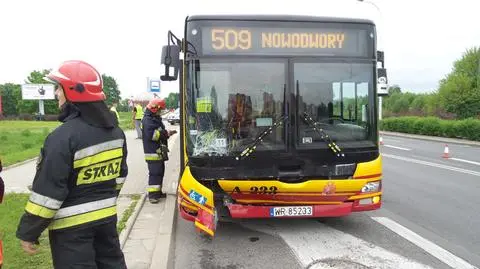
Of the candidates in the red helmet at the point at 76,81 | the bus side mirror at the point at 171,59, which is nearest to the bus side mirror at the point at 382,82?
the bus side mirror at the point at 171,59

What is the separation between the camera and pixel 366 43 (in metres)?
5.93

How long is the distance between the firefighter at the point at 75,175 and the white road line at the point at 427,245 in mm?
3841

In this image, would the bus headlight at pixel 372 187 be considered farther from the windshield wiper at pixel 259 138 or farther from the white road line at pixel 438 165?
the white road line at pixel 438 165

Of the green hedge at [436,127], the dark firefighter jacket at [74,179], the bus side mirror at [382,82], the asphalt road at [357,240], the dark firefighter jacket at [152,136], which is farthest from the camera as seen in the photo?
the green hedge at [436,127]

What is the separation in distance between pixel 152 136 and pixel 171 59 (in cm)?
227

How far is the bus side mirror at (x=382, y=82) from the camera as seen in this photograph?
6.37 meters

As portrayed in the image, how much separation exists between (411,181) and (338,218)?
14.5 feet

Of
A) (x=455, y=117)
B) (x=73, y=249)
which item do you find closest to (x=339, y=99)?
(x=73, y=249)

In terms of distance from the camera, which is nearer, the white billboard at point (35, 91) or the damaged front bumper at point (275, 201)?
the damaged front bumper at point (275, 201)

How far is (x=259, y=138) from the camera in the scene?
566cm

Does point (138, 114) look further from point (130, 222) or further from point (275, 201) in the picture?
point (275, 201)

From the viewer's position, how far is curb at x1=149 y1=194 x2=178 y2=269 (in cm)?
483

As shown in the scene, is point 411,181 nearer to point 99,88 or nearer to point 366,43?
point 366,43

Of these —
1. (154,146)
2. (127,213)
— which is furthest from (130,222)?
(154,146)
